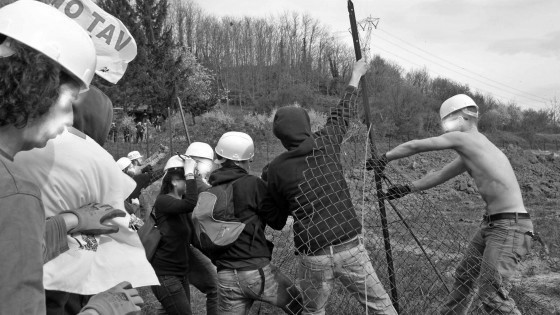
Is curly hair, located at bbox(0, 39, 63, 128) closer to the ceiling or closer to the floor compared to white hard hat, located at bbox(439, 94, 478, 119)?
closer to the ceiling

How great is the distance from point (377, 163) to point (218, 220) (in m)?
1.28

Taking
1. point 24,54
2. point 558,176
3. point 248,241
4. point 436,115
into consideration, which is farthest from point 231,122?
point 24,54

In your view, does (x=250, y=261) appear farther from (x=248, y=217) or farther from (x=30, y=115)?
(x=30, y=115)

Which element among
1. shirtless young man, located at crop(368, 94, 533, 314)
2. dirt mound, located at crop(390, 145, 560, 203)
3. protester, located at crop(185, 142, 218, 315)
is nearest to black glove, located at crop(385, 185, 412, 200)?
shirtless young man, located at crop(368, 94, 533, 314)

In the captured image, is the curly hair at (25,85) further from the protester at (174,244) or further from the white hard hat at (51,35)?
the protester at (174,244)

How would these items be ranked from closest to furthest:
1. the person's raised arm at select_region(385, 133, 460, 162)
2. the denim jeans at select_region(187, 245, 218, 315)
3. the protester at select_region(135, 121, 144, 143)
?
the person's raised arm at select_region(385, 133, 460, 162) < the denim jeans at select_region(187, 245, 218, 315) < the protester at select_region(135, 121, 144, 143)

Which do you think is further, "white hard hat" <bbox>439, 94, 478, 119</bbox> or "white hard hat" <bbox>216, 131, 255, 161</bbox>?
"white hard hat" <bbox>439, 94, 478, 119</bbox>

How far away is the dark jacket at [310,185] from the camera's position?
11.3 ft

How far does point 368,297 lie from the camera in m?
3.39

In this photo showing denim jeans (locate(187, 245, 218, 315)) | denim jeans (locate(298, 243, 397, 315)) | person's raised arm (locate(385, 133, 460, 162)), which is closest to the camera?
denim jeans (locate(298, 243, 397, 315))

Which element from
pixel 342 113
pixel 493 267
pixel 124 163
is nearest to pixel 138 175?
pixel 124 163

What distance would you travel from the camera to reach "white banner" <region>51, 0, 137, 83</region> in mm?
3052

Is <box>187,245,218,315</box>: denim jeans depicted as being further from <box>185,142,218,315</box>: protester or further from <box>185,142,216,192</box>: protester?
<box>185,142,216,192</box>: protester

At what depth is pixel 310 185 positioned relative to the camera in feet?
11.4
